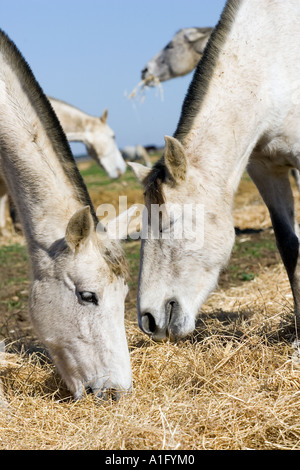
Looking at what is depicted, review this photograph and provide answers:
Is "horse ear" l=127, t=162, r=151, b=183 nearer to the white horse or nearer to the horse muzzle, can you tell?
the horse muzzle

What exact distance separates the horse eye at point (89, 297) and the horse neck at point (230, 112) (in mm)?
1028

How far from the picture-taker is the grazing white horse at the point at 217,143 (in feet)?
12.0

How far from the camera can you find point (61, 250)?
355cm

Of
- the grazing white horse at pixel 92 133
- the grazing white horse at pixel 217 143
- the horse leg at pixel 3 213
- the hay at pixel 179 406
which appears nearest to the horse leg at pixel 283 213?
the grazing white horse at pixel 217 143

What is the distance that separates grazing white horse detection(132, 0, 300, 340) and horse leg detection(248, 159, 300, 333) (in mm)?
470

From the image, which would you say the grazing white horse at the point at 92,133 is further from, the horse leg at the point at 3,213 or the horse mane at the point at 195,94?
the horse mane at the point at 195,94

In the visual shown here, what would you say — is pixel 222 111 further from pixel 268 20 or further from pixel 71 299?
pixel 71 299

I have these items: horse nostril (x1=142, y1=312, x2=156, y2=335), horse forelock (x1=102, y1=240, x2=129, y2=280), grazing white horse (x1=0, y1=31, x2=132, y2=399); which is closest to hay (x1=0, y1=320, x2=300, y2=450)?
grazing white horse (x1=0, y1=31, x2=132, y2=399)

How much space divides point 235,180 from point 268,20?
1.13 m

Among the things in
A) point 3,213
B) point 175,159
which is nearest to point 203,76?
point 175,159

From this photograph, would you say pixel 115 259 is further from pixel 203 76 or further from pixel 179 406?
pixel 203 76

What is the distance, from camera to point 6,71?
152 inches

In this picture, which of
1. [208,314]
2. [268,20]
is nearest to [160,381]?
[208,314]

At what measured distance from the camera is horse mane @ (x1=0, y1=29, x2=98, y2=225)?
12.1ft
